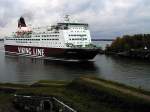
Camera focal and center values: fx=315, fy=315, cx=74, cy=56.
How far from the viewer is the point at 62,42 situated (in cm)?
5806

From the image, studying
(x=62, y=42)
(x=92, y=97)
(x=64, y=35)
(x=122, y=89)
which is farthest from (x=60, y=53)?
(x=122, y=89)

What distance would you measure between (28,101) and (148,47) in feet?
210

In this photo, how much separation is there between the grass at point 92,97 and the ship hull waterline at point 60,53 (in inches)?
1401

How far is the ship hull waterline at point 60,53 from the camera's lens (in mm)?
53972

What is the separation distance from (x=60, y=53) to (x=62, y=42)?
2.07 meters

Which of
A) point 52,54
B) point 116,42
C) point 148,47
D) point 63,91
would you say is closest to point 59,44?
point 52,54

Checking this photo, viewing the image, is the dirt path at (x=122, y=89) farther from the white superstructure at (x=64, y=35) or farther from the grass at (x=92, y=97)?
the white superstructure at (x=64, y=35)

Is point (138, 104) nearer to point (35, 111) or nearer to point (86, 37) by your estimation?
point (35, 111)

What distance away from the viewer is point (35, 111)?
51.2 ft

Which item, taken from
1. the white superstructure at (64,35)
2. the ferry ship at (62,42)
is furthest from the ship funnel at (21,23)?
the white superstructure at (64,35)

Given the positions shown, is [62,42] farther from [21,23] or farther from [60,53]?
[21,23]

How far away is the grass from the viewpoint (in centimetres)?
1330

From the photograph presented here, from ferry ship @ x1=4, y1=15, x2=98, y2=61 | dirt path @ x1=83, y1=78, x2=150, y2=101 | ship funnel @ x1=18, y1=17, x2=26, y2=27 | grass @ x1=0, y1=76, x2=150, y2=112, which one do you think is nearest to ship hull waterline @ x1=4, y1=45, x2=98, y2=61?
ferry ship @ x1=4, y1=15, x2=98, y2=61

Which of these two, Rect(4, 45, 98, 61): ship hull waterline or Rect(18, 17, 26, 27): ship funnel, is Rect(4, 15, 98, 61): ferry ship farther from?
Rect(18, 17, 26, 27): ship funnel
